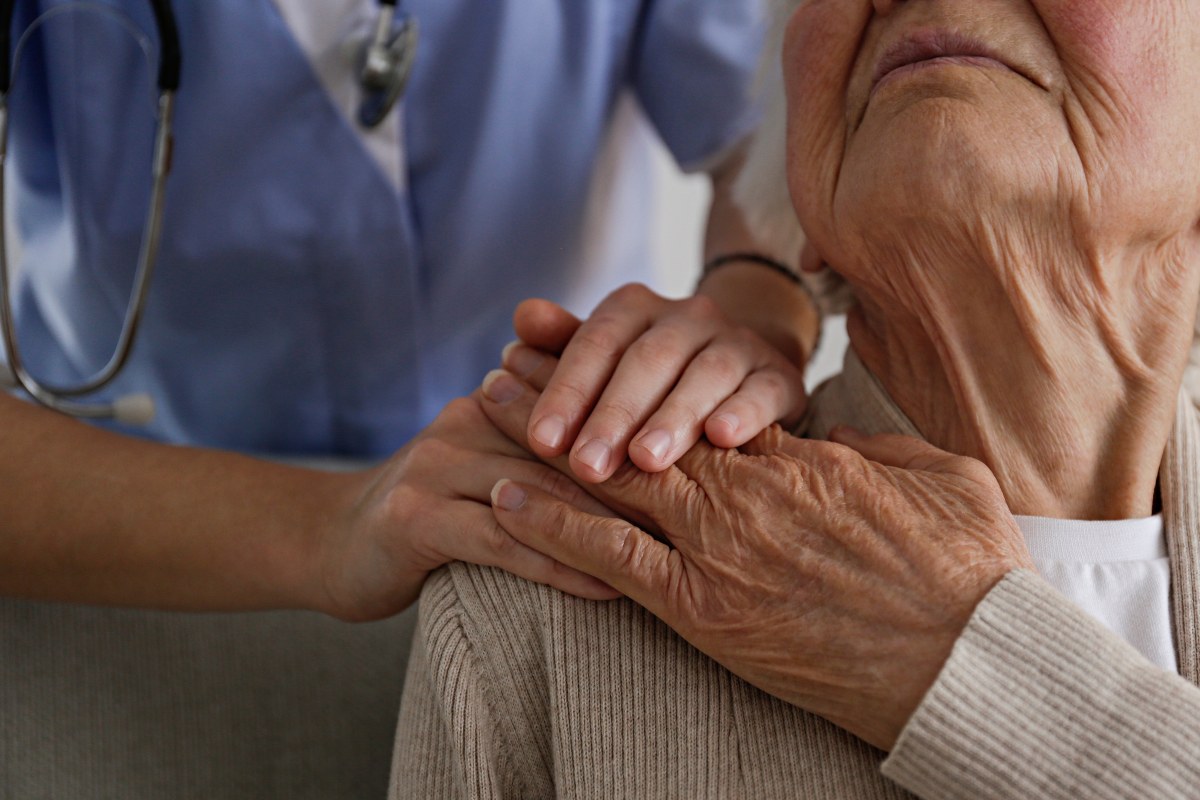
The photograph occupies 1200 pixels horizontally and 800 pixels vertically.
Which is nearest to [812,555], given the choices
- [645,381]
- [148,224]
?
[645,381]

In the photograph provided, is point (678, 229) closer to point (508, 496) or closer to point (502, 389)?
point (502, 389)

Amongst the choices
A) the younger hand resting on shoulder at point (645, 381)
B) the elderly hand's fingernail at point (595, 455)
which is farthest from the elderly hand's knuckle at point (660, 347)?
the elderly hand's fingernail at point (595, 455)

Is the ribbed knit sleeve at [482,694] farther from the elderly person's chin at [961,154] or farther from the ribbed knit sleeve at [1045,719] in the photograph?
the elderly person's chin at [961,154]

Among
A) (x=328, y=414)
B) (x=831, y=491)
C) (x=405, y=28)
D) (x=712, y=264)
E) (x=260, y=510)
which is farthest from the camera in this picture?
(x=328, y=414)

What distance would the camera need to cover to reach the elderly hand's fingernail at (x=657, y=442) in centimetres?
80

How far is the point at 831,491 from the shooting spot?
2.52ft

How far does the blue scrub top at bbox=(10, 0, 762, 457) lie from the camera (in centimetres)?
118

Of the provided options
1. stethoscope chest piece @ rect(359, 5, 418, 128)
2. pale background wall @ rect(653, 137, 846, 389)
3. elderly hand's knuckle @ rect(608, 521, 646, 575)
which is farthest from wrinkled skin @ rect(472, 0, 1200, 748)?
pale background wall @ rect(653, 137, 846, 389)

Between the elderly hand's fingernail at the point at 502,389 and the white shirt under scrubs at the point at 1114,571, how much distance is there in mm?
427

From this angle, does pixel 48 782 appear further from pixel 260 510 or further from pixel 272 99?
pixel 272 99

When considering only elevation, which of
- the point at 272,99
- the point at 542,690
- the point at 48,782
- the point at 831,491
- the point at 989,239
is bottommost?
the point at 48,782

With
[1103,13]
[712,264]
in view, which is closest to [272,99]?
[712,264]

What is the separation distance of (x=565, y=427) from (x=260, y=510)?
32 cm

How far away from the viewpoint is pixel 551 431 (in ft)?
2.67
